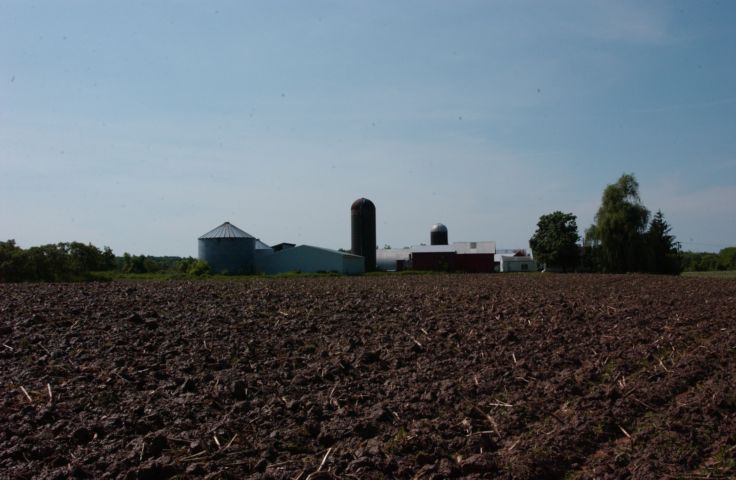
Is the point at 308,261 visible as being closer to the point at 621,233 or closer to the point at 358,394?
the point at 621,233

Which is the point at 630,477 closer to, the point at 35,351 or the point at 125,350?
the point at 125,350

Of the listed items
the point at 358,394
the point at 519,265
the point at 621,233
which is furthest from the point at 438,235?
the point at 358,394

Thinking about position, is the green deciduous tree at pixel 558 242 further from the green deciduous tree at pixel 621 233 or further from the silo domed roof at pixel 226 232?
the silo domed roof at pixel 226 232

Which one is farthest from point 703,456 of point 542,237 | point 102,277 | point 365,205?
point 542,237

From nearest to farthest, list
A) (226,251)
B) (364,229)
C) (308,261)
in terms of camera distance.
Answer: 1. (226,251)
2. (308,261)
3. (364,229)

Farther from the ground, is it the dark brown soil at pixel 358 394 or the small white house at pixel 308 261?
the small white house at pixel 308 261

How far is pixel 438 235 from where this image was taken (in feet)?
284

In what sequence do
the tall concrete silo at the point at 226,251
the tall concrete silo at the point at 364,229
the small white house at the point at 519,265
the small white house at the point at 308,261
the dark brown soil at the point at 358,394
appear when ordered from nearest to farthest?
the dark brown soil at the point at 358,394
the tall concrete silo at the point at 226,251
the small white house at the point at 308,261
the tall concrete silo at the point at 364,229
the small white house at the point at 519,265

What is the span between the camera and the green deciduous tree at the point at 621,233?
56.9 metres

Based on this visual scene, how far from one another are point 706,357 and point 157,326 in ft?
34.9

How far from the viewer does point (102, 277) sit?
44312 mm

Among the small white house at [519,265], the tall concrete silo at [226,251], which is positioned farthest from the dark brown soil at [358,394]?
the small white house at [519,265]

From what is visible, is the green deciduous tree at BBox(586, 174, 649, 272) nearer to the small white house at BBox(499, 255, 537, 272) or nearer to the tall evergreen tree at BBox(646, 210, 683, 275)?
the tall evergreen tree at BBox(646, 210, 683, 275)

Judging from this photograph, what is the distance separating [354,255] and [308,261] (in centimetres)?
502
